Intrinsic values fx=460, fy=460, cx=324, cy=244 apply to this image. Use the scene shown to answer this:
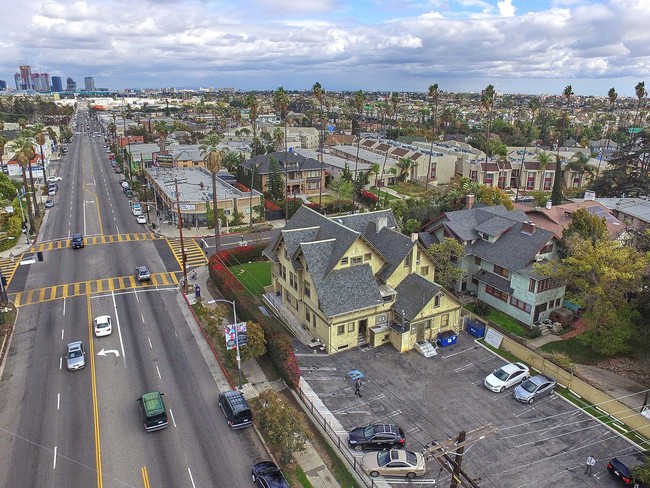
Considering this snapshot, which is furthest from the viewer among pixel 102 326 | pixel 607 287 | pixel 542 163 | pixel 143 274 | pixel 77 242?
pixel 542 163

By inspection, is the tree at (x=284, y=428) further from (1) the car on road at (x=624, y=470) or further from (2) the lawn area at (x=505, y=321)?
(2) the lawn area at (x=505, y=321)

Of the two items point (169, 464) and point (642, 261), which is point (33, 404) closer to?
point (169, 464)

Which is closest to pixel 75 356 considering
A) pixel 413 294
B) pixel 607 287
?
pixel 413 294

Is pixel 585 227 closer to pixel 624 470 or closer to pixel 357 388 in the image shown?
pixel 624 470

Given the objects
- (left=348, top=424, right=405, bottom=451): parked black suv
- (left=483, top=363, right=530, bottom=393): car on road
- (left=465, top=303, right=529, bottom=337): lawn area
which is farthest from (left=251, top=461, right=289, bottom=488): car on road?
(left=465, top=303, right=529, bottom=337): lawn area

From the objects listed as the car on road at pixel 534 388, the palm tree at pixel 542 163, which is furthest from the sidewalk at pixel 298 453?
the palm tree at pixel 542 163

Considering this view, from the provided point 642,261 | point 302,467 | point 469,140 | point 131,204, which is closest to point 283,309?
point 302,467
